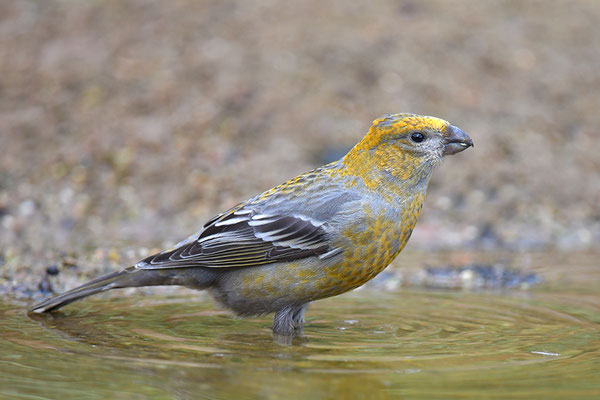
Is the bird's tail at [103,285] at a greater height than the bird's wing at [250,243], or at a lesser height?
lesser

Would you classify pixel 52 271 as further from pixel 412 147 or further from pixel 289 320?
pixel 412 147

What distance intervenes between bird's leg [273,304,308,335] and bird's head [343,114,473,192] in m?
0.93

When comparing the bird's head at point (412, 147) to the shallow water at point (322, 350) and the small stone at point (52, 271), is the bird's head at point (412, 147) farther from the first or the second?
the small stone at point (52, 271)

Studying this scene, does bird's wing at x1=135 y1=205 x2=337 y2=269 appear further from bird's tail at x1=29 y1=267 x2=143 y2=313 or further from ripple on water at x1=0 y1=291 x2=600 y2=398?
ripple on water at x1=0 y1=291 x2=600 y2=398

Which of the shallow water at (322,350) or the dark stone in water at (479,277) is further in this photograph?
the dark stone in water at (479,277)

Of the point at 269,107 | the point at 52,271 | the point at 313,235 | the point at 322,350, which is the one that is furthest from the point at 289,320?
the point at 269,107

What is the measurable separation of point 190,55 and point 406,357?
7.01m

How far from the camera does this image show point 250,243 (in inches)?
203

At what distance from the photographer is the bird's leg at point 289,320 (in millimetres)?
4945

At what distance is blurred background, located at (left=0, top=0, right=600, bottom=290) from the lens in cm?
870

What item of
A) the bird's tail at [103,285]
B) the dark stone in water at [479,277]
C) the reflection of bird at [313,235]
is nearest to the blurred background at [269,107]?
the dark stone in water at [479,277]

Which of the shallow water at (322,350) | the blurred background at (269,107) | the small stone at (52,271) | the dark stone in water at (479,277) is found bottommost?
the shallow water at (322,350)

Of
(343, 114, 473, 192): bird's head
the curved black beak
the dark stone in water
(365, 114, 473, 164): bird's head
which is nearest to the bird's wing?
(343, 114, 473, 192): bird's head

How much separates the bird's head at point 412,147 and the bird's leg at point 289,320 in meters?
0.93
